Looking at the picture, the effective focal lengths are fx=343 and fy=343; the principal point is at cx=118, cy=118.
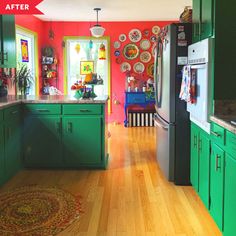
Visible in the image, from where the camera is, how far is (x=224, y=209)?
2250mm

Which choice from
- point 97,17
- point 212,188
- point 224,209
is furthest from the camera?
point 97,17

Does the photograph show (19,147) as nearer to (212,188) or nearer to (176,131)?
(176,131)

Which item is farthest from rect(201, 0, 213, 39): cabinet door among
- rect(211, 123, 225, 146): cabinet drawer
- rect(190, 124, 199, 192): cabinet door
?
rect(190, 124, 199, 192): cabinet door

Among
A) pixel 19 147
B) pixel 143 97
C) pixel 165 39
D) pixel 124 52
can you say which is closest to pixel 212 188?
pixel 165 39

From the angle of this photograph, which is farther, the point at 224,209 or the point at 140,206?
the point at 140,206

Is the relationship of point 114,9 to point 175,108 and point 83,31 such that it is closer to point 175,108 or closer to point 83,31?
point 83,31

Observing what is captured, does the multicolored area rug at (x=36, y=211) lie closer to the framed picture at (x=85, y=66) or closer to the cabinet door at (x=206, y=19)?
the cabinet door at (x=206, y=19)

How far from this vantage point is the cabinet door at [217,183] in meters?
2.30

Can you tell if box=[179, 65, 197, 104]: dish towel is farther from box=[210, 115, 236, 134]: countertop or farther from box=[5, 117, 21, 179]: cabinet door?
box=[5, 117, 21, 179]: cabinet door

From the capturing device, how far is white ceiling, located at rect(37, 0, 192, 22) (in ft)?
19.3

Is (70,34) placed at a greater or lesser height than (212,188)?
greater

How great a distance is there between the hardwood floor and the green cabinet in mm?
202

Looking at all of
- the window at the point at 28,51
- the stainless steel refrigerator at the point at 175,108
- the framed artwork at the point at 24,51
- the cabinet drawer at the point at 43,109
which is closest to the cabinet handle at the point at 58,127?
the cabinet drawer at the point at 43,109

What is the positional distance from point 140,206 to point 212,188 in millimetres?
792
